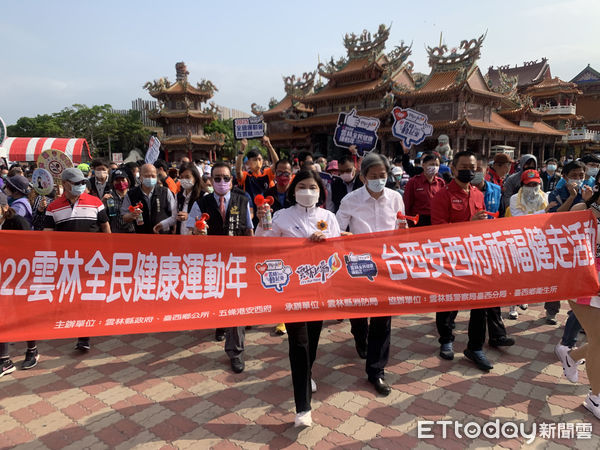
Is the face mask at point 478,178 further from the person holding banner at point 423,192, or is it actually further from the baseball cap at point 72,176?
the baseball cap at point 72,176

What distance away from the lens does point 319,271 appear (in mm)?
3129

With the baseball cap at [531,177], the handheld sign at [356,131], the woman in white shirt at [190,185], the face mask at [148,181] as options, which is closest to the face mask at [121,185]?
the face mask at [148,181]

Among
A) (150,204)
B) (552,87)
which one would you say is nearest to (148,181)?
(150,204)

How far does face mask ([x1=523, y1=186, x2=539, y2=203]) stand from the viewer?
4602 mm

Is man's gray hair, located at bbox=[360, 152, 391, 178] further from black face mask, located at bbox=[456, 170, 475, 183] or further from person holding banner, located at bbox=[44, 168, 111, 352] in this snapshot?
person holding banner, located at bbox=[44, 168, 111, 352]

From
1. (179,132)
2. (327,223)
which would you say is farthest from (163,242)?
(179,132)

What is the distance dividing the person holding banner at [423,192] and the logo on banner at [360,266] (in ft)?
6.47

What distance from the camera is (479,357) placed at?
3713mm

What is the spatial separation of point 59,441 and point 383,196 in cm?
334

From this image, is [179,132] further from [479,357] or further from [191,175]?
[479,357]

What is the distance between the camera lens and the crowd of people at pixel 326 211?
316cm

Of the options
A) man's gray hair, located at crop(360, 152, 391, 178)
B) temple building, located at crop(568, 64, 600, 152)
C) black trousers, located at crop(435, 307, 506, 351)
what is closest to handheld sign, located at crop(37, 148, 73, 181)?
man's gray hair, located at crop(360, 152, 391, 178)

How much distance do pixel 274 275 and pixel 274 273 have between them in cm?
2

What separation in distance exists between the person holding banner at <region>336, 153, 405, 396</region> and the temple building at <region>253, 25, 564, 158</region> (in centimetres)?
2345
